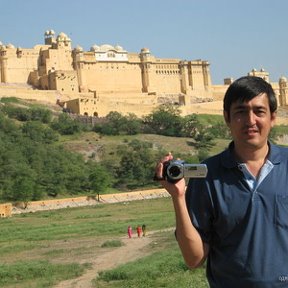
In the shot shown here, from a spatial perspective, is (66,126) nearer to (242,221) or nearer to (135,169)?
(135,169)

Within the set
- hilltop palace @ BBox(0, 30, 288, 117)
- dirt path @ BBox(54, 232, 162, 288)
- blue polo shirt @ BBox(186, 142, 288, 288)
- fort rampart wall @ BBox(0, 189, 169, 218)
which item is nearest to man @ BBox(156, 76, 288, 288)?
blue polo shirt @ BBox(186, 142, 288, 288)

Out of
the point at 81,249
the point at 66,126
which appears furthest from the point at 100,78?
the point at 81,249

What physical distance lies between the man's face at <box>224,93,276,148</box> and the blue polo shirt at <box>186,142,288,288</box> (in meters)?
0.12

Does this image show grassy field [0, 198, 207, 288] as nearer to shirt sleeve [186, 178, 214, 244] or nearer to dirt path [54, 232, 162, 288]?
dirt path [54, 232, 162, 288]

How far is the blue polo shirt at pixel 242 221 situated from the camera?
304cm

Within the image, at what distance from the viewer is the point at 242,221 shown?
3.11 m

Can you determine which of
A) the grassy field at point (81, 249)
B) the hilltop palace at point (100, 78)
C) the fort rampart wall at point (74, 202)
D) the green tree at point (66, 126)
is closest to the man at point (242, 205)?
the grassy field at point (81, 249)

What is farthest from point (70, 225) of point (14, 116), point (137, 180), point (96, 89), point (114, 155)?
point (96, 89)

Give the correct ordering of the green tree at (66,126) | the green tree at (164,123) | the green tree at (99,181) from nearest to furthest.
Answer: the green tree at (99,181), the green tree at (66,126), the green tree at (164,123)

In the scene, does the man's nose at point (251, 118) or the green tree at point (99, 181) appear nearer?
the man's nose at point (251, 118)

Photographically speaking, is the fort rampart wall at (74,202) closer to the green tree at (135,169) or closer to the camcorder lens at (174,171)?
the green tree at (135,169)

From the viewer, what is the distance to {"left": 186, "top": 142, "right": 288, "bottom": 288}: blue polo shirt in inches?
120

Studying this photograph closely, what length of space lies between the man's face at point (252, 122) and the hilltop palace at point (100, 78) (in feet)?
198

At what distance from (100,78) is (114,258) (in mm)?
59938
